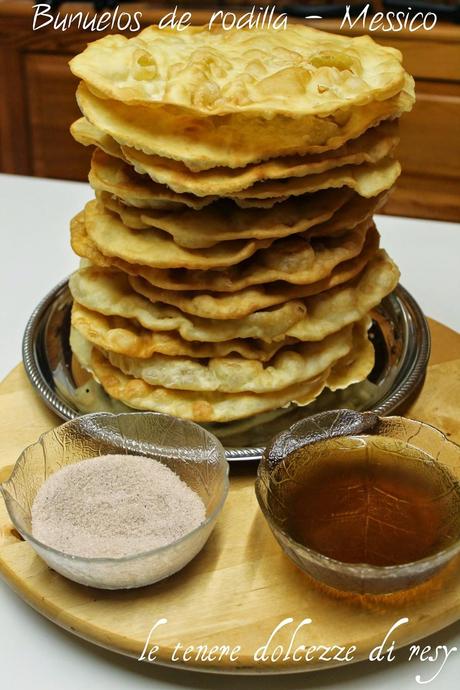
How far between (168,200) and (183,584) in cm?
44

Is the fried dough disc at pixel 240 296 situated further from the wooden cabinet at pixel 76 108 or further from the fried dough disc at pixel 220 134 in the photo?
the wooden cabinet at pixel 76 108

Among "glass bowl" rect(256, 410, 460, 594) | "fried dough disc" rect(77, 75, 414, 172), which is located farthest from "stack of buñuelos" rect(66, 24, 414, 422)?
"glass bowl" rect(256, 410, 460, 594)

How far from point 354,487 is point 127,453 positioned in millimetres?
281

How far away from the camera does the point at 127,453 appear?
1.08m

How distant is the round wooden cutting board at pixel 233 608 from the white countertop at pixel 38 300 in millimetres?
38

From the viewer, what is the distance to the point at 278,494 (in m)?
0.98

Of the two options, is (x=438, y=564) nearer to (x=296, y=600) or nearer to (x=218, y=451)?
(x=296, y=600)

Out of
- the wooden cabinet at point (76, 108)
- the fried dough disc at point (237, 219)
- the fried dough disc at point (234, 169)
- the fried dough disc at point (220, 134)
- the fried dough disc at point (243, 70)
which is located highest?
the fried dough disc at point (243, 70)

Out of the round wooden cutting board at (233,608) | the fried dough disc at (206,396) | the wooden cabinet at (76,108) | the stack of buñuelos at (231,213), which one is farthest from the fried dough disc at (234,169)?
the wooden cabinet at (76,108)

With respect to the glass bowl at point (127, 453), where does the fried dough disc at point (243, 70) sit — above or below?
above

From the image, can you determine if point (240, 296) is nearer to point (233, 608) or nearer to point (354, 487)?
point (354, 487)

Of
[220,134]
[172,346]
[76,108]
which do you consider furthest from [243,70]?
[76,108]

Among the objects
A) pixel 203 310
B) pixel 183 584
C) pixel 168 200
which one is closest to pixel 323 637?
pixel 183 584

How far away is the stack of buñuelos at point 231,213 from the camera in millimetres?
988
